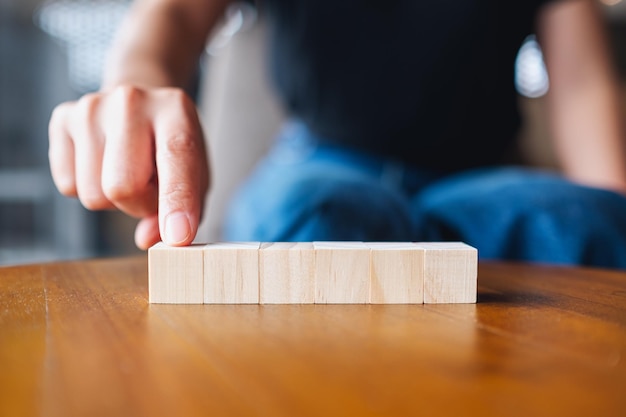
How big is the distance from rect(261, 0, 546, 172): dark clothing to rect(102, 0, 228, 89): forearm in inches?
8.1

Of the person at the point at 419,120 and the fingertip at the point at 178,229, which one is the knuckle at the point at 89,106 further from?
the fingertip at the point at 178,229

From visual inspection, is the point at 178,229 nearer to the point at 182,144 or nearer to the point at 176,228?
the point at 176,228

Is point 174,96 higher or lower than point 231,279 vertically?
higher

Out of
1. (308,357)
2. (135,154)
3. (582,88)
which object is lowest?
(308,357)

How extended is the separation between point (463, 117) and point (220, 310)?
85cm

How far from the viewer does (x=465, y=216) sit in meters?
0.81

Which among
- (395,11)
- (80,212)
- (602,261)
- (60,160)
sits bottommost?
(80,212)

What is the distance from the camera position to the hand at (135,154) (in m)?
0.50

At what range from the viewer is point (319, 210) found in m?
0.67

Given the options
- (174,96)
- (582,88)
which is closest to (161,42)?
(174,96)

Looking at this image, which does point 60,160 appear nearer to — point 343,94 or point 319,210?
point 319,210

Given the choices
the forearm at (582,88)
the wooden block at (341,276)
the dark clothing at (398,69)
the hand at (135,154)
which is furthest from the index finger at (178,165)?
the forearm at (582,88)

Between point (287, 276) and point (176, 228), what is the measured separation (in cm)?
10

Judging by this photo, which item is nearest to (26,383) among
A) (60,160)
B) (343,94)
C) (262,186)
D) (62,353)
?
(62,353)
